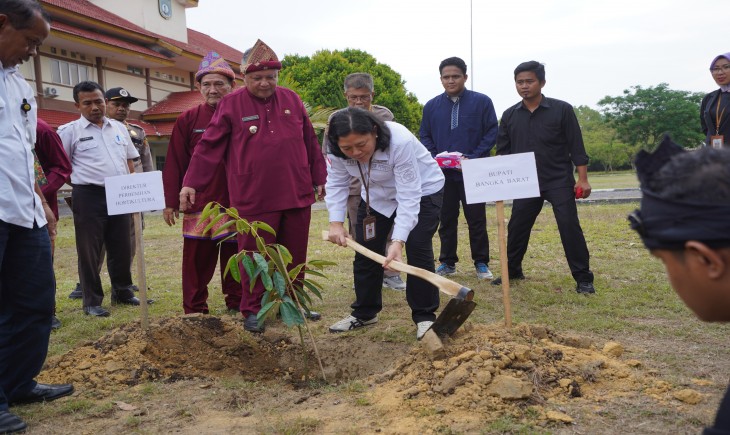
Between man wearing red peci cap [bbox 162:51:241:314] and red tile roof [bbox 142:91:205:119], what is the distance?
54.3 ft

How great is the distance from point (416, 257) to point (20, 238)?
2.36 meters

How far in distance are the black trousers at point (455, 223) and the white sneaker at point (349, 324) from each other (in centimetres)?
181

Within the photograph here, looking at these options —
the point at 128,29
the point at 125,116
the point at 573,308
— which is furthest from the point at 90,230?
the point at 128,29

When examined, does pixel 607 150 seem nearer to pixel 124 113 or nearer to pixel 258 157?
pixel 124 113

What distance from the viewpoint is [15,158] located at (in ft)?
9.24

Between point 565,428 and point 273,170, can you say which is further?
point 273,170

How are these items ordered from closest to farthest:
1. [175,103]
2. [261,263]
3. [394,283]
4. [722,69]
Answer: [261,263], [722,69], [394,283], [175,103]

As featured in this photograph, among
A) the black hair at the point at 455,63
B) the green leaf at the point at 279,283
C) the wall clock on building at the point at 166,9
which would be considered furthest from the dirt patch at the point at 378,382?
the wall clock on building at the point at 166,9

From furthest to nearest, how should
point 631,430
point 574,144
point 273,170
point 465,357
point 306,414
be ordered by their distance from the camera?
point 574,144, point 273,170, point 465,357, point 306,414, point 631,430

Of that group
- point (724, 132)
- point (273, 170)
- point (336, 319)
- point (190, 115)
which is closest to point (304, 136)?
point (273, 170)

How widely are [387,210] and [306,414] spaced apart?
1.71 m

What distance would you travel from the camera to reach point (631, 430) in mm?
2539

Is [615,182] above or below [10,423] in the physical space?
above

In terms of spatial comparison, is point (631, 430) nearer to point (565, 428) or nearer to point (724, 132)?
point (565, 428)
